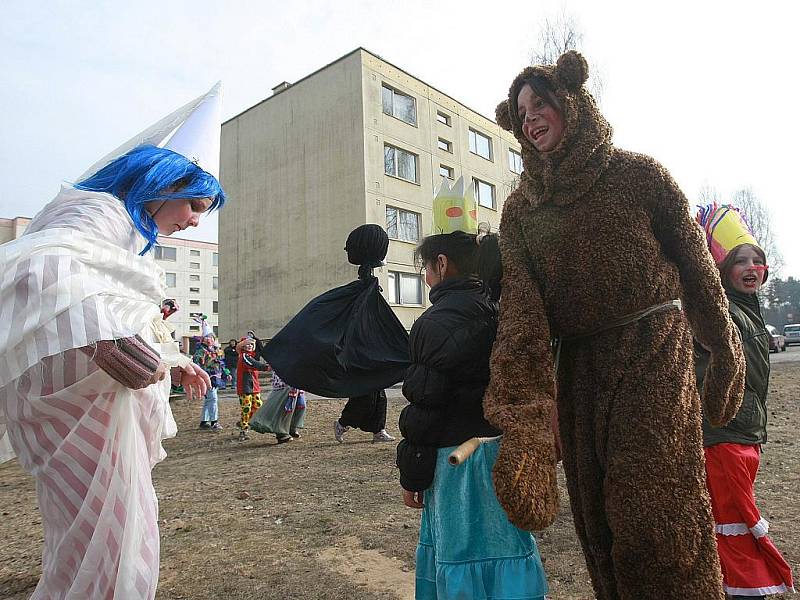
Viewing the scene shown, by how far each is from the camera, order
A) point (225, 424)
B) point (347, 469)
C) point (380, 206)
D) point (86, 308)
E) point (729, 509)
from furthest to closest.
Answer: point (380, 206) → point (225, 424) → point (347, 469) → point (729, 509) → point (86, 308)

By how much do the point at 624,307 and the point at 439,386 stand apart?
2.14ft

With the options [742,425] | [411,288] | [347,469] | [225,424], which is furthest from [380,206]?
[742,425]

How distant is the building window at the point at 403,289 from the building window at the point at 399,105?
6.56 metres

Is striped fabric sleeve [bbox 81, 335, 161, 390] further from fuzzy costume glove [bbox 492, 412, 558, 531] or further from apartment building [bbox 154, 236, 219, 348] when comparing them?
apartment building [bbox 154, 236, 219, 348]

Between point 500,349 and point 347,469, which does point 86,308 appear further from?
point 347,469

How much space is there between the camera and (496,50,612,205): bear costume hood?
1.81 metres

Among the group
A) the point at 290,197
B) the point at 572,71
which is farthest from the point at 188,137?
the point at 290,197

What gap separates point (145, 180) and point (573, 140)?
1539mm

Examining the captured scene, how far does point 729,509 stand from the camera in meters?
2.57

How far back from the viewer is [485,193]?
26812 millimetres

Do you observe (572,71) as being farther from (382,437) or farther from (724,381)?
(382,437)

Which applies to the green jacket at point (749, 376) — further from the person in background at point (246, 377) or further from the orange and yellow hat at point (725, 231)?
the person in background at point (246, 377)

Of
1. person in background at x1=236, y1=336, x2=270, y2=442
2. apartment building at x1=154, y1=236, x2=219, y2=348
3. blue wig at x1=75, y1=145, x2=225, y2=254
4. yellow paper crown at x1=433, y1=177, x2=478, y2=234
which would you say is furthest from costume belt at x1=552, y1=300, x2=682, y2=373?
apartment building at x1=154, y1=236, x2=219, y2=348

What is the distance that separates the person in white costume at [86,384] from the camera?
167 cm
